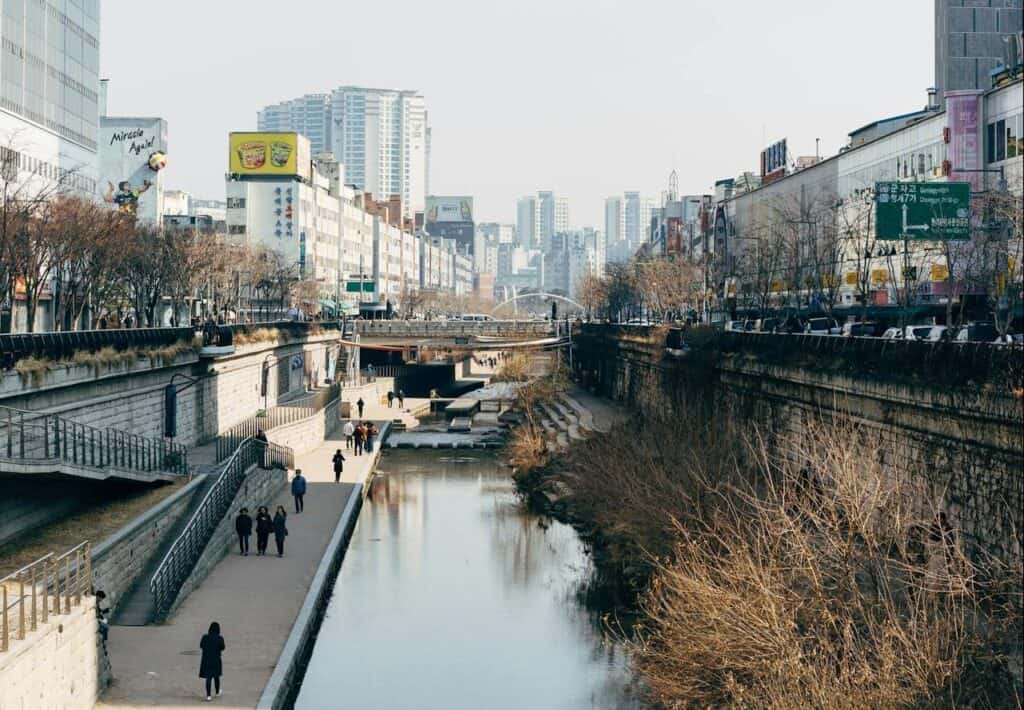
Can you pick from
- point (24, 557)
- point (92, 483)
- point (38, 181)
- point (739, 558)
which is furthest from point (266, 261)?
point (739, 558)

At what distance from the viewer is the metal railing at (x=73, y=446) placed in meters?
32.2

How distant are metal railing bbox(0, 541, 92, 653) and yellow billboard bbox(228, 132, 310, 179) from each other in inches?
4902

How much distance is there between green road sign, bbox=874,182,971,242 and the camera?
45.8m

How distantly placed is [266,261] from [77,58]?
27935 millimetres

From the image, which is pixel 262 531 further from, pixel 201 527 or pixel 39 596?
pixel 39 596

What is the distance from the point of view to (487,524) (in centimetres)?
5403

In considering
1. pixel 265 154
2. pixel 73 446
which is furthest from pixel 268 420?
pixel 265 154

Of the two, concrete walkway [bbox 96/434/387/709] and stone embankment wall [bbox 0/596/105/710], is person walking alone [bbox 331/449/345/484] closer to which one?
concrete walkway [bbox 96/434/387/709]

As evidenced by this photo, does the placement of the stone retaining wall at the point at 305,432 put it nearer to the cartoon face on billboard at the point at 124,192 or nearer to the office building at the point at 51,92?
the office building at the point at 51,92

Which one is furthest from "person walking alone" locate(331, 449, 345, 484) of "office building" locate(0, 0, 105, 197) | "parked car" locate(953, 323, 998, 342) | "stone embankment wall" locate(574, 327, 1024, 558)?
"parked car" locate(953, 323, 998, 342)

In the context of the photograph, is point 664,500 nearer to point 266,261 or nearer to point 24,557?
point 24,557

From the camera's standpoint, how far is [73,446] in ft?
116

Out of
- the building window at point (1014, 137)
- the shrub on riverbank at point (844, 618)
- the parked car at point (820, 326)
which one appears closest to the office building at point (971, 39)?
the building window at point (1014, 137)

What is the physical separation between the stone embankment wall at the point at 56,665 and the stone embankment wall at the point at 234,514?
782 cm
